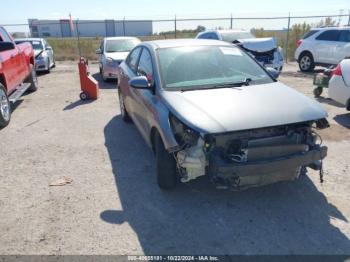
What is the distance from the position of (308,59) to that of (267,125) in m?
11.8

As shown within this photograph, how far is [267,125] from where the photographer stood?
3305mm

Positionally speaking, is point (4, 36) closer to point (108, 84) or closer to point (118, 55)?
point (108, 84)

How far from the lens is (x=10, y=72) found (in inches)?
297

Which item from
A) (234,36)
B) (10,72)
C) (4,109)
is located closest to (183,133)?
(4,109)

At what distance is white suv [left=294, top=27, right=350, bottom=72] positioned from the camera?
12680mm

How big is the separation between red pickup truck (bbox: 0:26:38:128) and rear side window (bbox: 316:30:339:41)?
1084 cm

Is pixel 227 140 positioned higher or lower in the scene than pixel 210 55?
lower

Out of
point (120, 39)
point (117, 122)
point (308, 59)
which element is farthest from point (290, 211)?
point (308, 59)

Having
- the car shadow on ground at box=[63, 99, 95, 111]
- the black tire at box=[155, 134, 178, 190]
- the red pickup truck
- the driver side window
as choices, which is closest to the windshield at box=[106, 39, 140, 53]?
the red pickup truck

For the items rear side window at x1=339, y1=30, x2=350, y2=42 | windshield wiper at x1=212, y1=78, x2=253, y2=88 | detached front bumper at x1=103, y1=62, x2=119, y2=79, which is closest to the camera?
windshield wiper at x1=212, y1=78, x2=253, y2=88

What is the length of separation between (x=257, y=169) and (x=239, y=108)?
2.21ft

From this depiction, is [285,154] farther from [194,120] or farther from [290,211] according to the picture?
[194,120]

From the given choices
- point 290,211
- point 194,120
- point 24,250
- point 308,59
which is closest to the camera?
point 24,250

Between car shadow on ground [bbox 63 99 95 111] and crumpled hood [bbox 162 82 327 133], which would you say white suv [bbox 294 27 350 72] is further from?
crumpled hood [bbox 162 82 327 133]
